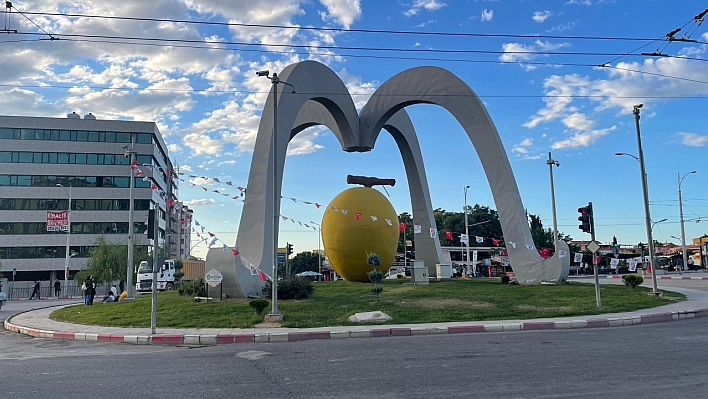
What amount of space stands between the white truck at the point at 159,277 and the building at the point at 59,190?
14034 millimetres

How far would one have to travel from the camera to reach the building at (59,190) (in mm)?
58688

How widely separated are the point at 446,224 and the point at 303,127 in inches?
2008

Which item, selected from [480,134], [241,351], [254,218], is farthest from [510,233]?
[241,351]

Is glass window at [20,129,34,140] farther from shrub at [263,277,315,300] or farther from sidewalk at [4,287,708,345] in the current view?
shrub at [263,277,315,300]

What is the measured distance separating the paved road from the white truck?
97.5 feet

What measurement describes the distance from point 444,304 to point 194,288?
10815 mm

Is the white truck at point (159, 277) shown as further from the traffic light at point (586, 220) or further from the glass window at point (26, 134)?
the traffic light at point (586, 220)

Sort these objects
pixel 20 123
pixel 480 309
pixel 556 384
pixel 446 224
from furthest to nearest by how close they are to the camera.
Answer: pixel 446 224 < pixel 20 123 < pixel 480 309 < pixel 556 384

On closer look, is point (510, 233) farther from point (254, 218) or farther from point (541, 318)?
point (254, 218)

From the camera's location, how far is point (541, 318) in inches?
669

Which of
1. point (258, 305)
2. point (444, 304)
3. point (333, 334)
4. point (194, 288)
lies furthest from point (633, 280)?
point (194, 288)

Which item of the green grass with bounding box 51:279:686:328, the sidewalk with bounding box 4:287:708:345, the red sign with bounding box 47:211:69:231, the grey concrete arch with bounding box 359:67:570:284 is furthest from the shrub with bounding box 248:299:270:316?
the red sign with bounding box 47:211:69:231

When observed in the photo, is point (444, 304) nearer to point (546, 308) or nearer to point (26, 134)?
point (546, 308)

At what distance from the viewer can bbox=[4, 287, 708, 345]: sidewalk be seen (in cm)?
1423
